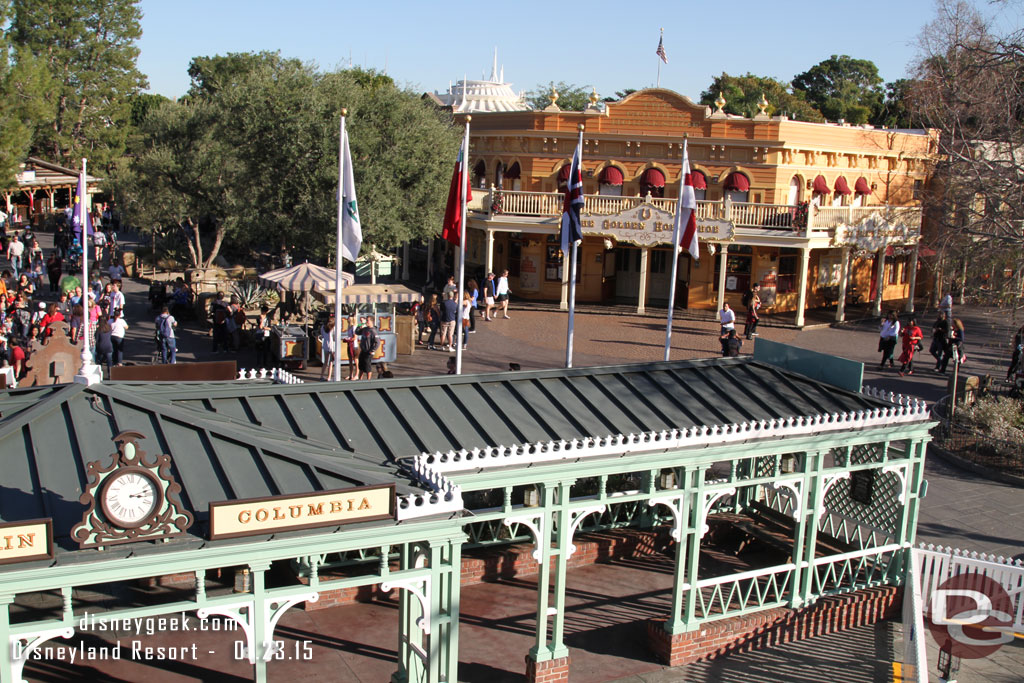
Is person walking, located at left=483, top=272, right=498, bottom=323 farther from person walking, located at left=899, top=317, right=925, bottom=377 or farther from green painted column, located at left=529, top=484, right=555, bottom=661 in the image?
green painted column, located at left=529, top=484, right=555, bottom=661

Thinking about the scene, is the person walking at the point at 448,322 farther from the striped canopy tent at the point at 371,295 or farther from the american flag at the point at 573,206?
the american flag at the point at 573,206

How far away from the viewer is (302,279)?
2192cm

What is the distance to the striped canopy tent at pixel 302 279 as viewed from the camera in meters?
21.7

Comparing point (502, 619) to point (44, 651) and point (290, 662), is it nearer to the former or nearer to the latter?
A: point (290, 662)

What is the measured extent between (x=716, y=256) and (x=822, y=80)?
6259 cm

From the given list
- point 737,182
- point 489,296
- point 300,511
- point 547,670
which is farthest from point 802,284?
point 300,511

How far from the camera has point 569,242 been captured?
16.2 metres

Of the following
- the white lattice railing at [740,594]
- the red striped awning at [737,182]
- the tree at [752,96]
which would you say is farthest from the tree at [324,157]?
the tree at [752,96]

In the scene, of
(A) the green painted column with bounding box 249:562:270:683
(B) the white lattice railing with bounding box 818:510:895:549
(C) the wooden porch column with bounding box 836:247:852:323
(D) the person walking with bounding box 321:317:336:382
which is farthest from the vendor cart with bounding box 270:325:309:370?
(C) the wooden porch column with bounding box 836:247:852:323

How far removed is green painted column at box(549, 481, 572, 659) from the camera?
970 cm

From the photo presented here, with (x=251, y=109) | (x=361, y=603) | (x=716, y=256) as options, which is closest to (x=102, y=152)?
(x=251, y=109)

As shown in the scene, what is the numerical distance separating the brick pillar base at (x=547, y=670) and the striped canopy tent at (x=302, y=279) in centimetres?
1281

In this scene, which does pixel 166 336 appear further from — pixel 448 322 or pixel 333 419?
pixel 333 419

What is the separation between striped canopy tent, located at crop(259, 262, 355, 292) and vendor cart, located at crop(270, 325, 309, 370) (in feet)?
3.42
